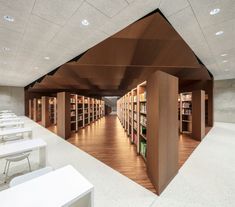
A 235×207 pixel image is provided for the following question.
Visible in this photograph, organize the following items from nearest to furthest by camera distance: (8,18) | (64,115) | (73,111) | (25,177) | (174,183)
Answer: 1. (25,177)
2. (174,183)
3. (8,18)
4. (64,115)
5. (73,111)

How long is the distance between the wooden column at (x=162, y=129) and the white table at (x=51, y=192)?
1.45m

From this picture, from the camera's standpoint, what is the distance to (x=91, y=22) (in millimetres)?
2865

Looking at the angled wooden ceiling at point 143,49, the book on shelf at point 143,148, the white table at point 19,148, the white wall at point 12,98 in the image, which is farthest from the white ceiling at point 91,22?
the white wall at point 12,98

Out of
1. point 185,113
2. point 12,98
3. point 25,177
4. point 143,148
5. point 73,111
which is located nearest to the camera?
point 25,177

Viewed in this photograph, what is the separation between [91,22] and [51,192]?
9.83 feet

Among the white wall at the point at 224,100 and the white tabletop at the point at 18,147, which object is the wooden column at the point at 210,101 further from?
the white tabletop at the point at 18,147

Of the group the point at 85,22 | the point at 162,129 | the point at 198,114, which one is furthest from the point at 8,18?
the point at 198,114

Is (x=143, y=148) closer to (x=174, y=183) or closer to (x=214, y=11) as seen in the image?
(x=174, y=183)

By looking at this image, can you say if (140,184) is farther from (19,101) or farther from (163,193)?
(19,101)

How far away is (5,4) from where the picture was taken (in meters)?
2.32

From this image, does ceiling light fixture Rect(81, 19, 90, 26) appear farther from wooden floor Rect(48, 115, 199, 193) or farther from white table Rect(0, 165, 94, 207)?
wooden floor Rect(48, 115, 199, 193)

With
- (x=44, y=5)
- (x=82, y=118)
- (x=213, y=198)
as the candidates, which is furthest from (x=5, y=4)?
(x=82, y=118)

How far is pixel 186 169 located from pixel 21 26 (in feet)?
16.0

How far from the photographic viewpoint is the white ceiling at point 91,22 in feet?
7.80
